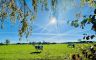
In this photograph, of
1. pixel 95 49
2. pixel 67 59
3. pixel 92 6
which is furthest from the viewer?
pixel 67 59

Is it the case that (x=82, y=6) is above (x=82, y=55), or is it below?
above

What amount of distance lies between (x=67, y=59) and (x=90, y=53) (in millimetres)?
778

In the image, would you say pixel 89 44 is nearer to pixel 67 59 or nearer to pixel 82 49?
pixel 82 49

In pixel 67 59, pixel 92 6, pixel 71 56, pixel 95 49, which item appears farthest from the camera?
pixel 67 59

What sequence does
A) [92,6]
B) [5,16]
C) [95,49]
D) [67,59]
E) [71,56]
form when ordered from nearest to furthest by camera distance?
[5,16], [92,6], [95,49], [71,56], [67,59]

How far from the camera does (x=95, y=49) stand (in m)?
4.69

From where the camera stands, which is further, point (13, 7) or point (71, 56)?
point (71, 56)

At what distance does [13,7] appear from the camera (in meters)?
4.01

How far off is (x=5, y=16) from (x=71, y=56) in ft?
5.14

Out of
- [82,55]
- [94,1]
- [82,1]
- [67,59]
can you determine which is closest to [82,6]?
[82,1]

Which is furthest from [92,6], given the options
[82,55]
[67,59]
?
[67,59]

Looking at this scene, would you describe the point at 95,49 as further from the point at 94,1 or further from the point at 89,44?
the point at 94,1

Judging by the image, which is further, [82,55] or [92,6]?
[82,55]

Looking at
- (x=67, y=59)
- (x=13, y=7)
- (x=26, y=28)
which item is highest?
(x=13, y=7)
